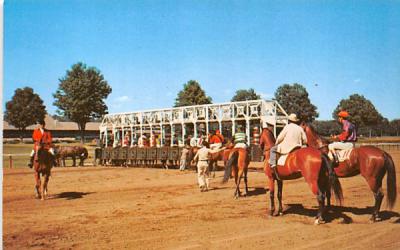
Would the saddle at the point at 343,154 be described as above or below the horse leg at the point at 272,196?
above

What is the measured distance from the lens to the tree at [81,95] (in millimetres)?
40594

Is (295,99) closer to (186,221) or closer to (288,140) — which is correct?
(288,140)

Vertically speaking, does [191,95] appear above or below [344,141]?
above

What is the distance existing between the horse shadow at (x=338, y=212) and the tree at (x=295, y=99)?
4344 cm

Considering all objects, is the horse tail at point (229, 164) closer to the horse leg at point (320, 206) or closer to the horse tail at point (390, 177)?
the horse leg at point (320, 206)

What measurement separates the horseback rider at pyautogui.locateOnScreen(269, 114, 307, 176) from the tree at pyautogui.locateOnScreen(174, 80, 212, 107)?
44.5 metres

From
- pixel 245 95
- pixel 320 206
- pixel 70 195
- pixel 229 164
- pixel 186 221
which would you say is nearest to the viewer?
pixel 320 206

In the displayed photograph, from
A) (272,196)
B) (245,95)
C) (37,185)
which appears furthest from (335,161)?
(245,95)

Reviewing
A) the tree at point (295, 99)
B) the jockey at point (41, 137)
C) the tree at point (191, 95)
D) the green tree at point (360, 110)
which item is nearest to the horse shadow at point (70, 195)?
the jockey at point (41, 137)

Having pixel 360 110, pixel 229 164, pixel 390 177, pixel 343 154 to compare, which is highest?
pixel 360 110

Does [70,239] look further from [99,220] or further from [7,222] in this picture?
[7,222]

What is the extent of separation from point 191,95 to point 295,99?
15.2 metres

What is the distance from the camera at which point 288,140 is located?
322 inches

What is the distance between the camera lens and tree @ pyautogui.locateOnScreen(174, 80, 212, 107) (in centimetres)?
5300
